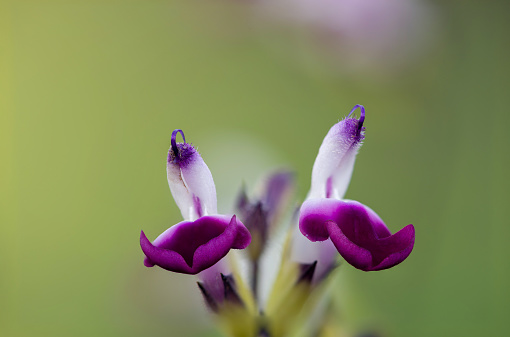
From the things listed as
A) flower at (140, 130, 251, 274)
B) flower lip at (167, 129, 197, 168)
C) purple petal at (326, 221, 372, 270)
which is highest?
flower lip at (167, 129, 197, 168)

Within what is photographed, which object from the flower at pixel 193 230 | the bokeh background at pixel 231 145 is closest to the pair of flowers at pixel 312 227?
the flower at pixel 193 230

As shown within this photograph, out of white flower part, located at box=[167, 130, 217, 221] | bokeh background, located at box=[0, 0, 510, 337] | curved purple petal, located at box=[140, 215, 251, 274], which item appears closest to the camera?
curved purple petal, located at box=[140, 215, 251, 274]

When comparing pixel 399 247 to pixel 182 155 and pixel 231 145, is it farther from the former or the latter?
pixel 231 145

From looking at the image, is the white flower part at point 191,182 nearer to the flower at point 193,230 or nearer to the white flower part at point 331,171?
the flower at point 193,230

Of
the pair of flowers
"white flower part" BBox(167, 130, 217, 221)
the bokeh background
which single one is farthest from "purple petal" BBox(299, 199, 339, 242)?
the bokeh background

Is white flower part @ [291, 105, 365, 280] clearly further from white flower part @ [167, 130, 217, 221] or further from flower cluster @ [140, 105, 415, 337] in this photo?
white flower part @ [167, 130, 217, 221]

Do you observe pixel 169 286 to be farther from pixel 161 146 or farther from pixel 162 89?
pixel 162 89

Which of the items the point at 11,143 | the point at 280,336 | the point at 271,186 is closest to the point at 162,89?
the point at 11,143
